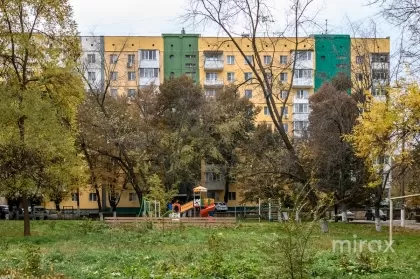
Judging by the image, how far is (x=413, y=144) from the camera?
26.2 meters

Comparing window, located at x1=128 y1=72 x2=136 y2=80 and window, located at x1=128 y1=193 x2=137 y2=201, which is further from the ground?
window, located at x1=128 y1=72 x2=136 y2=80

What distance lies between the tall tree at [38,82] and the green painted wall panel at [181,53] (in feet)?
135

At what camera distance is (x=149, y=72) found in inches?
2625

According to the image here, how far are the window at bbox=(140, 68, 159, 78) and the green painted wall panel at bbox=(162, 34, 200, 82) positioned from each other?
6.13 feet

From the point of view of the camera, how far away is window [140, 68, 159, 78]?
218 feet

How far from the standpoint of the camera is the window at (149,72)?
66500mm

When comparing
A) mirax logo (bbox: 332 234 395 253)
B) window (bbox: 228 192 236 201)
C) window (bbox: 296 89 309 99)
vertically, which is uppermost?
window (bbox: 296 89 309 99)

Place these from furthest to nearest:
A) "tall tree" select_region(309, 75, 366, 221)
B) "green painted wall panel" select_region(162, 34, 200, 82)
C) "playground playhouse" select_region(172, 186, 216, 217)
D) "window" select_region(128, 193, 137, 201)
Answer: "green painted wall panel" select_region(162, 34, 200, 82)
"window" select_region(128, 193, 137, 201)
"playground playhouse" select_region(172, 186, 216, 217)
"tall tree" select_region(309, 75, 366, 221)

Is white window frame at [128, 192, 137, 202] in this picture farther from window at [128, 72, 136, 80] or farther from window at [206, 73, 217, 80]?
window at [206, 73, 217, 80]

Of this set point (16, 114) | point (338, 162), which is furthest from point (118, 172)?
point (16, 114)

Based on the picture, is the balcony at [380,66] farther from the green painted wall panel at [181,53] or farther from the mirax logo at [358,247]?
the green painted wall panel at [181,53]

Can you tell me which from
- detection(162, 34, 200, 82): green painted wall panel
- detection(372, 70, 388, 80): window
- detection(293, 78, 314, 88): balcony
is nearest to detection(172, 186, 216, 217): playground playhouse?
detection(372, 70, 388, 80): window

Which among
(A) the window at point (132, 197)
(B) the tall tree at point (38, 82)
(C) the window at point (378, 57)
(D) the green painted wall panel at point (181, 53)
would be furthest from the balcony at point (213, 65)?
(B) the tall tree at point (38, 82)

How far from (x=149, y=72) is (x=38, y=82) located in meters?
41.7
